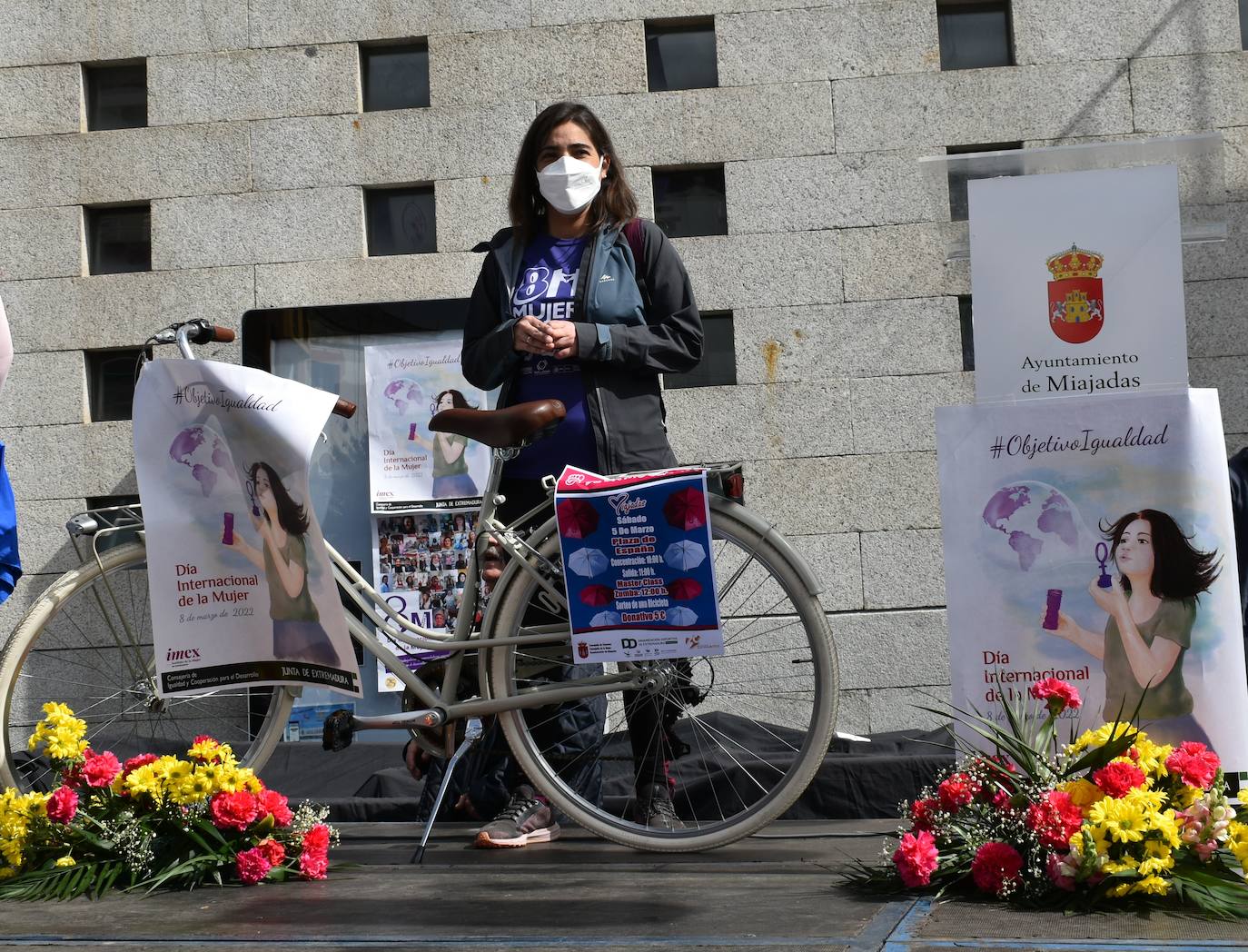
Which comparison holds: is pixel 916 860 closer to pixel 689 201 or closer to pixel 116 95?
pixel 689 201

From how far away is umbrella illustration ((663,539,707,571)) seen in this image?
3365 millimetres

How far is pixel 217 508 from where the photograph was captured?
142 inches

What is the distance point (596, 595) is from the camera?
3396 millimetres

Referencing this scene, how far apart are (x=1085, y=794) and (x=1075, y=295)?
112 centimetres

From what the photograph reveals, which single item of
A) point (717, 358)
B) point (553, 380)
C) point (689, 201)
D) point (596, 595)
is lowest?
point (596, 595)

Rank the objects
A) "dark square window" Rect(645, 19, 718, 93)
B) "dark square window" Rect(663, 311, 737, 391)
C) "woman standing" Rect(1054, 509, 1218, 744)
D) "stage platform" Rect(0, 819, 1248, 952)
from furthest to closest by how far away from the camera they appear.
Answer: "dark square window" Rect(645, 19, 718, 93) → "dark square window" Rect(663, 311, 737, 391) → "woman standing" Rect(1054, 509, 1218, 744) → "stage platform" Rect(0, 819, 1248, 952)

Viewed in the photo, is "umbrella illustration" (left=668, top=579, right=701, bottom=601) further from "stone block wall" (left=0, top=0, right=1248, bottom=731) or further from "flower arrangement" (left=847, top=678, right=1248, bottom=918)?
"stone block wall" (left=0, top=0, right=1248, bottom=731)

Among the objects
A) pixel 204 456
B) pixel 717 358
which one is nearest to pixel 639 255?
pixel 204 456

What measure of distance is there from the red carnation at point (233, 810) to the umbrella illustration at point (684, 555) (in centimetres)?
109

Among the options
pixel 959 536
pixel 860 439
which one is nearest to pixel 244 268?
pixel 860 439

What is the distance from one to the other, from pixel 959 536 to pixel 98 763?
2.02 m

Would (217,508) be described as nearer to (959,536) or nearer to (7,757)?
(7,757)

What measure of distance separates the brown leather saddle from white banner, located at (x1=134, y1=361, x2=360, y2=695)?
14.4 inches

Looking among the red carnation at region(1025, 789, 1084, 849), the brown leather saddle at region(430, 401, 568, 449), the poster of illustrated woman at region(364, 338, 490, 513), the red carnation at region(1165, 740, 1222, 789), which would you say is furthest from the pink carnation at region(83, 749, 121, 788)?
the poster of illustrated woman at region(364, 338, 490, 513)
